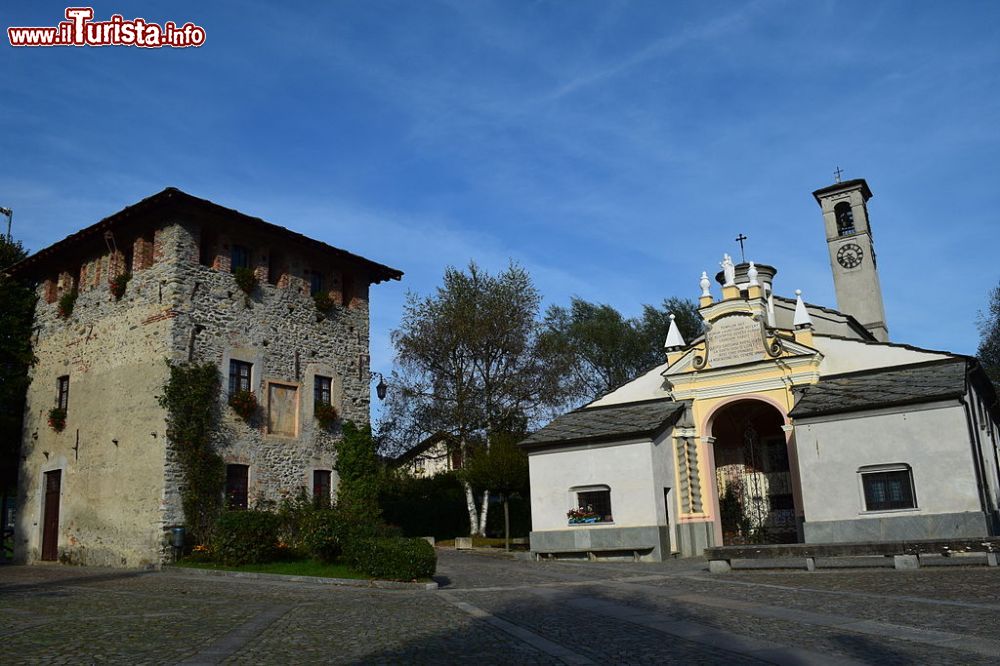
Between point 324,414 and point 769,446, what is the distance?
613 inches

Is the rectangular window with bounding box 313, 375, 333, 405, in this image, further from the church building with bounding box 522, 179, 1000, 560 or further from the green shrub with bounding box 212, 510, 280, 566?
the church building with bounding box 522, 179, 1000, 560

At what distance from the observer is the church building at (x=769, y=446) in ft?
62.4

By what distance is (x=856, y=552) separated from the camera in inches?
604

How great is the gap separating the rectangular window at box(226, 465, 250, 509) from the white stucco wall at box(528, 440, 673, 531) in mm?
8355

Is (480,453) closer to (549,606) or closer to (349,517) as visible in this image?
(349,517)

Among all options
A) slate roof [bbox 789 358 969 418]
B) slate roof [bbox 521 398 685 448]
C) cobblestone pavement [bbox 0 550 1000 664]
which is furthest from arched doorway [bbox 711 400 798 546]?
cobblestone pavement [bbox 0 550 1000 664]

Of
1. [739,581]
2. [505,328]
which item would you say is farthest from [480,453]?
[739,581]

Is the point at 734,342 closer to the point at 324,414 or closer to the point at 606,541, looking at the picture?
the point at 606,541

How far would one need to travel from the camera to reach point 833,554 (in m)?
15.6

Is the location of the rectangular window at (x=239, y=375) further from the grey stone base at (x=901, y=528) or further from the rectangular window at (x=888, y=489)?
the rectangular window at (x=888, y=489)

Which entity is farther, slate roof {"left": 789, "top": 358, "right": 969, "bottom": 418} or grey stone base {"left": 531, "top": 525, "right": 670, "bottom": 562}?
grey stone base {"left": 531, "top": 525, "right": 670, "bottom": 562}

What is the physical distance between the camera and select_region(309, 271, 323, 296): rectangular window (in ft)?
79.3

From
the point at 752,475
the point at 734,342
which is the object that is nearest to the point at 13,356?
the point at 734,342

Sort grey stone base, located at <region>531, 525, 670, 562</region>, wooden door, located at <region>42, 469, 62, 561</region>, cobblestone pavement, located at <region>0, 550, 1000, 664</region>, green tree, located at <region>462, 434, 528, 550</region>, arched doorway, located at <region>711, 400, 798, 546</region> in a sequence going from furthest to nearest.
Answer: green tree, located at <region>462, 434, 528, 550</region> → arched doorway, located at <region>711, 400, 798, 546</region> → wooden door, located at <region>42, 469, 62, 561</region> → grey stone base, located at <region>531, 525, 670, 562</region> → cobblestone pavement, located at <region>0, 550, 1000, 664</region>
